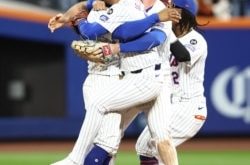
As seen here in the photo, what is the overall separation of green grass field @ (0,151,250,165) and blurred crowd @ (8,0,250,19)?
293cm

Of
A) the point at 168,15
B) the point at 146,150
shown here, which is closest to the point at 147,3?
the point at 168,15

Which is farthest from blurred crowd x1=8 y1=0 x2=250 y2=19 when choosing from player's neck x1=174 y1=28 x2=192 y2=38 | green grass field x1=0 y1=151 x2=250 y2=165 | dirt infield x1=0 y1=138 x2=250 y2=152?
player's neck x1=174 y1=28 x2=192 y2=38

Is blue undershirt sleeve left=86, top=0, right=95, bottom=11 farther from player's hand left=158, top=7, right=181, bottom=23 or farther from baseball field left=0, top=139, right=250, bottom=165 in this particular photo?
baseball field left=0, top=139, right=250, bottom=165

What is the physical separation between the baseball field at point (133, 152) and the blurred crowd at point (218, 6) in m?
2.08

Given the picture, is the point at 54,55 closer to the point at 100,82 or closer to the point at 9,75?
the point at 9,75

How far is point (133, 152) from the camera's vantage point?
40.3 ft

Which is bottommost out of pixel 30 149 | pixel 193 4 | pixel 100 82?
pixel 30 149

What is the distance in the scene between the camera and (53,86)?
543 inches

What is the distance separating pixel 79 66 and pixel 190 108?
5.58m

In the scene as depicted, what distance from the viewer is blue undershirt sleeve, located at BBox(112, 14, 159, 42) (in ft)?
22.8

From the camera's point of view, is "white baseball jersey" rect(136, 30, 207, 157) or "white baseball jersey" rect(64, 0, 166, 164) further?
"white baseball jersey" rect(136, 30, 207, 157)

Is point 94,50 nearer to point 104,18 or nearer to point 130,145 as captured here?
point 104,18

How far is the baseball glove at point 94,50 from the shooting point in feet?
22.7

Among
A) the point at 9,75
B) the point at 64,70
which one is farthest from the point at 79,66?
the point at 9,75
